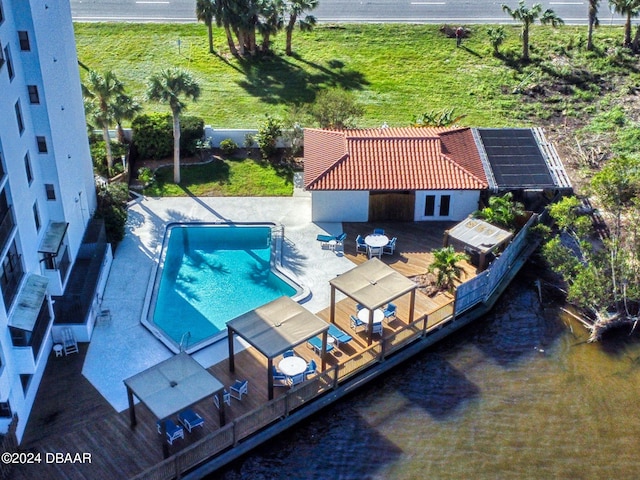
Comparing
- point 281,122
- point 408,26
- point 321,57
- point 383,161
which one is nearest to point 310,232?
point 383,161

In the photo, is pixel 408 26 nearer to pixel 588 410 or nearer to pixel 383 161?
pixel 383 161

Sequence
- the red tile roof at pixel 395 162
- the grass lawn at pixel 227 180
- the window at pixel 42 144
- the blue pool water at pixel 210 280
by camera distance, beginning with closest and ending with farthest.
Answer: the window at pixel 42 144, the blue pool water at pixel 210 280, the red tile roof at pixel 395 162, the grass lawn at pixel 227 180

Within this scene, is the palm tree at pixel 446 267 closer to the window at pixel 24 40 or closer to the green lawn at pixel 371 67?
the green lawn at pixel 371 67

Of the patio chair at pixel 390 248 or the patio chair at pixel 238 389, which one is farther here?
the patio chair at pixel 390 248

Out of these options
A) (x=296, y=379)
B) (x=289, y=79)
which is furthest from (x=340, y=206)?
(x=289, y=79)

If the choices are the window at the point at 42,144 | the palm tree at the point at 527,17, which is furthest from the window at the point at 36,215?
the palm tree at the point at 527,17

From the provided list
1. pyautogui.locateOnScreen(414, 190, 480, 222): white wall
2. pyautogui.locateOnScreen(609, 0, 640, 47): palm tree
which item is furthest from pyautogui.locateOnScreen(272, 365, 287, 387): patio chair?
pyautogui.locateOnScreen(609, 0, 640, 47): palm tree

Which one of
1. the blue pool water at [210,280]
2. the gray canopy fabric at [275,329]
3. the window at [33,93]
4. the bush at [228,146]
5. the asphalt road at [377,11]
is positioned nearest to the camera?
the gray canopy fabric at [275,329]
